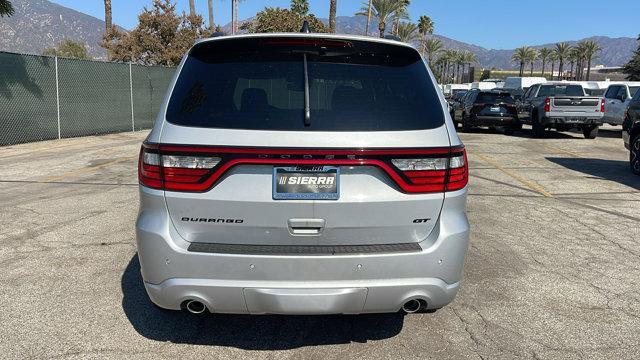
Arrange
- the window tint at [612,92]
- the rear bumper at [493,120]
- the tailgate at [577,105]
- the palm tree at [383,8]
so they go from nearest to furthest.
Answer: the tailgate at [577,105] → the rear bumper at [493,120] → the window tint at [612,92] → the palm tree at [383,8]

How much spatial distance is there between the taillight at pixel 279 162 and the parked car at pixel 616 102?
62.3 feet

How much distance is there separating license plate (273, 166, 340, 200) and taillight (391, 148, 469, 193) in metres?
0.35

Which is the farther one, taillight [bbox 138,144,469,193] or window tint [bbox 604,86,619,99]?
window tint [bbox 604,86,619,99]

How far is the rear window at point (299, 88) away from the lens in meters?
2.80

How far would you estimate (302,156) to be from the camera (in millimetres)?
2697

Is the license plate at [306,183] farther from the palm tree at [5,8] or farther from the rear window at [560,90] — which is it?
the rear window at [560,90]

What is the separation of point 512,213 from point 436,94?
4.39m

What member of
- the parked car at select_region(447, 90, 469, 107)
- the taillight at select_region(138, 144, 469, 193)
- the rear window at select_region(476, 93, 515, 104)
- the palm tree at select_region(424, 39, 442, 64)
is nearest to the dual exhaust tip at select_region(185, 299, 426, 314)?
the taillight at select_region(138, 144, 469, 193)

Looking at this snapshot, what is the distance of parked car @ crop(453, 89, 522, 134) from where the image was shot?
19.0 meters

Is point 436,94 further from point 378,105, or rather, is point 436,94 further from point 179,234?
point 179,234

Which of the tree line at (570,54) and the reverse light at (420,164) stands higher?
the tree line at (570,54)

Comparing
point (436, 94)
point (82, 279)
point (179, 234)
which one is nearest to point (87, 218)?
point (82, 279)

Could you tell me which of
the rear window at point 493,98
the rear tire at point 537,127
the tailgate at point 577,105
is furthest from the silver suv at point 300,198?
the rear window at point 493,98

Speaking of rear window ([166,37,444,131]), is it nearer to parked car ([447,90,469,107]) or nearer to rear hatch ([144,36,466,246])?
rear hatch ([144,36,466,246])
